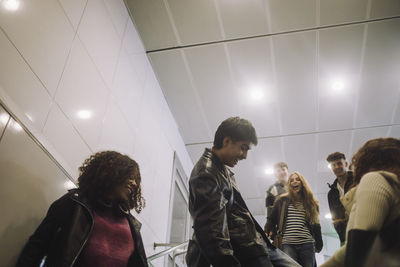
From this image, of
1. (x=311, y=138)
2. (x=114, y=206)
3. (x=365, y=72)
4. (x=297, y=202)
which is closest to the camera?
(x=114, y=206)

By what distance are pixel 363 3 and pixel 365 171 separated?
333 centimetres

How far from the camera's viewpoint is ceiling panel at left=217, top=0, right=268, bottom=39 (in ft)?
13.0

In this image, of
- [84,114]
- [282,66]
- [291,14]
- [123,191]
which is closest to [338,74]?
→ [282,66]

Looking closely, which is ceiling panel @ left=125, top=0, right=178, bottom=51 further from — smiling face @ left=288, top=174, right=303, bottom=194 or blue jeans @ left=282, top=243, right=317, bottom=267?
blue jeans @ left=282, top=243, right=317, bottom=267

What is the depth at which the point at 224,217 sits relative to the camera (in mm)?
1852

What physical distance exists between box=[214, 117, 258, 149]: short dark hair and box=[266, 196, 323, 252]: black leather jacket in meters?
1.77

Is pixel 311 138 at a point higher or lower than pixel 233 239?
higher

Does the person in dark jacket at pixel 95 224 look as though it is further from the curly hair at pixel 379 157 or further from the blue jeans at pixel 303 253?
the blue jeans at pixel 303 253

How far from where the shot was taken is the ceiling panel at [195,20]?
13.1 ft

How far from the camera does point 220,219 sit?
1.83m

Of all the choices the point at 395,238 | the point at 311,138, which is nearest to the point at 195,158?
the point at 311,138

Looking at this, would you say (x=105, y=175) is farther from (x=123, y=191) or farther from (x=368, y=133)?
(x=368, y=133)

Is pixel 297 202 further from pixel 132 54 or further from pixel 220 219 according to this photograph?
pixel 132 54

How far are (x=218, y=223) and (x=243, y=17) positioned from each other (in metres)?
3.03
